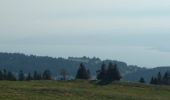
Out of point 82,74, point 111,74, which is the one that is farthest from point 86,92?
point 82,74

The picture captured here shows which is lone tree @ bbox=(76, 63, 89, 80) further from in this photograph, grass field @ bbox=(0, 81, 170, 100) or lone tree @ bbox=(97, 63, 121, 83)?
grass field @ bbox=(0, 81, 170, 100)

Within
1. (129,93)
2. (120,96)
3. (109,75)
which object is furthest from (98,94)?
(109,75)

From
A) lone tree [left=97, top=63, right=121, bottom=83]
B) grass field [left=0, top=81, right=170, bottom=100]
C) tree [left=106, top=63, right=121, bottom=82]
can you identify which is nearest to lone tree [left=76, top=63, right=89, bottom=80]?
lone tree [left=97, top=63, right=121, bottom=83]

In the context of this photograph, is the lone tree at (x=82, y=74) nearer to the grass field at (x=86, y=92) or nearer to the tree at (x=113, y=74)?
the tree at (x=113, y=74)

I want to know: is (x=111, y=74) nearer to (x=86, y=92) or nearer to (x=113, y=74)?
(x=113, y=74)

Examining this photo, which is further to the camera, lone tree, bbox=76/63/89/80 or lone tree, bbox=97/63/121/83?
lone tree, bbox=76/63/89/80

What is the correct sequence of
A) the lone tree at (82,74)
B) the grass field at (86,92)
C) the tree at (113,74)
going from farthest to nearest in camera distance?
the lone tree at (82,74)
the tree at (113,74)
the grass field at (86,92)

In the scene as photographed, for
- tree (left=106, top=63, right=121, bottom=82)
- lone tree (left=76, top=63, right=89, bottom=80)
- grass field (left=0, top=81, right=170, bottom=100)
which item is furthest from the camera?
lone tree (left=76, top=63, right=89, bottom=80)

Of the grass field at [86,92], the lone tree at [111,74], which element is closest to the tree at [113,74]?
the lone tree at [111,74]

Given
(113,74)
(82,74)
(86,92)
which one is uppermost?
(82,74)

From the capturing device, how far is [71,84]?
284 feet

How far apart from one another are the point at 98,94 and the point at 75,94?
128 inches

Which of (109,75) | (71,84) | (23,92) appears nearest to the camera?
(23,92)

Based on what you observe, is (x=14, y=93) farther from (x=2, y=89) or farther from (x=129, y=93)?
(x=129, y=93)
